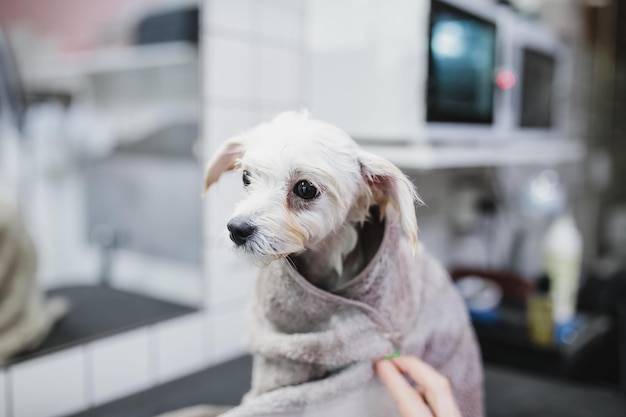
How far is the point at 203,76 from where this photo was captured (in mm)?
1264

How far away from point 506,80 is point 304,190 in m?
1.09

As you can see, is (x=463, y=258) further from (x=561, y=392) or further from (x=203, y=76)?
(x=203, y=76)

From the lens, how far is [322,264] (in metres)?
0.69

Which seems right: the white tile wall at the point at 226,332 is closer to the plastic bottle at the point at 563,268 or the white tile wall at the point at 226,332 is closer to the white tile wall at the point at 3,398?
the white tile wall at the point at 3,398

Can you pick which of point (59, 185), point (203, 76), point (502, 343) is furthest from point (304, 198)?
point (59, 185)

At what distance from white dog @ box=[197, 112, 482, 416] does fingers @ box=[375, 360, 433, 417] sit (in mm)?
17

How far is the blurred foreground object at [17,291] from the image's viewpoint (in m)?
0.98

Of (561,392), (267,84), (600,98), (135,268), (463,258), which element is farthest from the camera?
(600,98)

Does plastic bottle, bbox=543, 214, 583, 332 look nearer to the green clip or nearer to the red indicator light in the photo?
the red indicator light

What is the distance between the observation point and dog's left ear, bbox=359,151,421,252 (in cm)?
60

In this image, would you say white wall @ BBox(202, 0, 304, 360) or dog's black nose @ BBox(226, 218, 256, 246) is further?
white wall @ BBox(202, 0, 304, 360)

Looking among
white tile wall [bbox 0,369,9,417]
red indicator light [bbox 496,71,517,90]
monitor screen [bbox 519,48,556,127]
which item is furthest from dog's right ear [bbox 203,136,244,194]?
monitor screen [bbox 519,48,556,127]

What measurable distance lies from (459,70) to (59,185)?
119 cm

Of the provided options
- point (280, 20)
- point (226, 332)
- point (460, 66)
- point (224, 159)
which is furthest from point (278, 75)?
point (224, 159)
